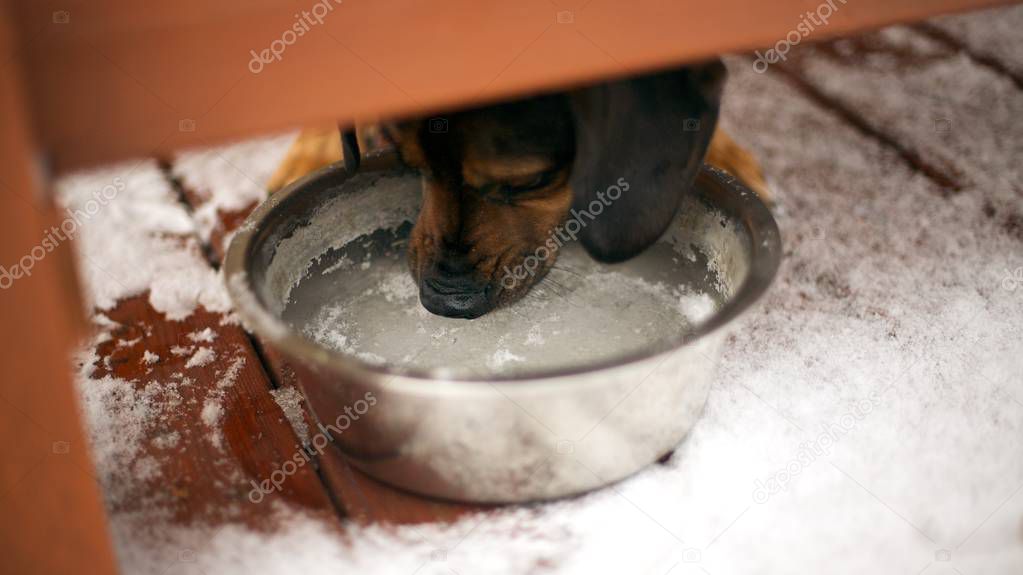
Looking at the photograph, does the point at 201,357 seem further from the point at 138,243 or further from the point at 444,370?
the point at 444,370

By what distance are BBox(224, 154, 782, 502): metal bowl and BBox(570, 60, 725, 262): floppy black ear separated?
10 centimetres

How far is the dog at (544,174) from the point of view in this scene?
113 centimetres

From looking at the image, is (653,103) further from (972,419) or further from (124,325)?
(124,325)

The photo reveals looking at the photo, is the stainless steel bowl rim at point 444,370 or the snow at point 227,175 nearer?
the stainless steel bowl rim at point 444,370

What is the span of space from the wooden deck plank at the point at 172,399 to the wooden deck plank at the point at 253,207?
0.03 m

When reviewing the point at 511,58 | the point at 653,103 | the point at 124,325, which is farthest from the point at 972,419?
the point at 124,325

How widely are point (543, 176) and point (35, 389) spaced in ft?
2.26

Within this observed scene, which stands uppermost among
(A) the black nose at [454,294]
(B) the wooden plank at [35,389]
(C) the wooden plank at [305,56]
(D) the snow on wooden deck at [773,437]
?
(C) the wooden plank at [305,56]

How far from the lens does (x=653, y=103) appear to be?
1.13 meters

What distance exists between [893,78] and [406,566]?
5.73 feet

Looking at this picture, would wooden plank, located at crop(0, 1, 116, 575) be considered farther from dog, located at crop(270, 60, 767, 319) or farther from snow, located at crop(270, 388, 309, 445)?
dog, located at crop(270, 60, 767, 319)

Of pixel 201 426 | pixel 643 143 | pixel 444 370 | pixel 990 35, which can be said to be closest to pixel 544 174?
pixel 643 143

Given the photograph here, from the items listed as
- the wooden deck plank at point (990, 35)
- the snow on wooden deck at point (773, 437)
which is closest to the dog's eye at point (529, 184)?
the snow on wooden deck at point (773, 437)

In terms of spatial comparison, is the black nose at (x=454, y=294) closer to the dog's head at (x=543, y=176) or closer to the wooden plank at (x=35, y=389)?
the dog's head at (x=543, y=176)
